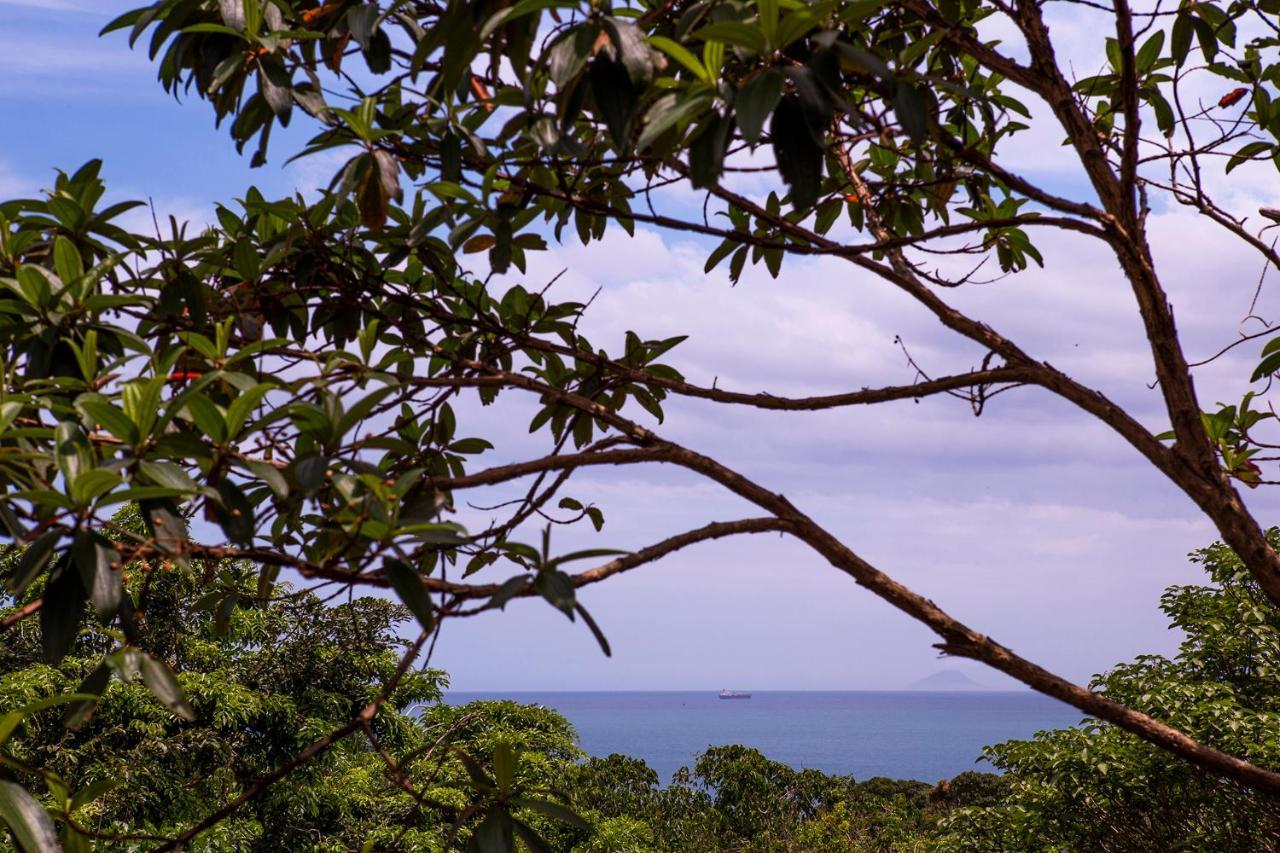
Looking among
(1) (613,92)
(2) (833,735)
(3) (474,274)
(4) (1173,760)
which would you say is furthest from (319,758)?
(2) (833,735)

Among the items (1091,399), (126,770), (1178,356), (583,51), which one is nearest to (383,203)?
(583,51)

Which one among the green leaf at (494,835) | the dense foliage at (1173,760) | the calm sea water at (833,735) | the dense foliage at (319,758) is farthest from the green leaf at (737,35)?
the calm sea water at (833,735)

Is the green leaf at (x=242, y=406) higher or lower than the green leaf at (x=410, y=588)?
higher

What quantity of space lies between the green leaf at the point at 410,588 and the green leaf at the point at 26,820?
460mm

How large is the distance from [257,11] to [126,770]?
27.1 ft

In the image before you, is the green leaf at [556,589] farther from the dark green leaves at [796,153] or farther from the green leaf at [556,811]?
the dark green leaves at [796,153]

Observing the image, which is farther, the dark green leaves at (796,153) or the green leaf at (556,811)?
the green leaf at (556,811)

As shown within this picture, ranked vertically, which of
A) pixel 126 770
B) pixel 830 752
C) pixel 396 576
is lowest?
pixel 830 752

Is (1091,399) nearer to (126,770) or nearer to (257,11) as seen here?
(257,11)

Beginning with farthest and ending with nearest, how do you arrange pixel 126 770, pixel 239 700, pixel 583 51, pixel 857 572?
pixel 239 700
pixel 126 770
pixel 857 572
pixel 583 51

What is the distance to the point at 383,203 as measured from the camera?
1.76 m

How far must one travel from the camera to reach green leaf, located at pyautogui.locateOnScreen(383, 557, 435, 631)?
128 cm

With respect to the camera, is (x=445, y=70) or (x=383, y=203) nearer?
(x=445, y=70)

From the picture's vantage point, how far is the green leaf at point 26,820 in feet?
3.81
